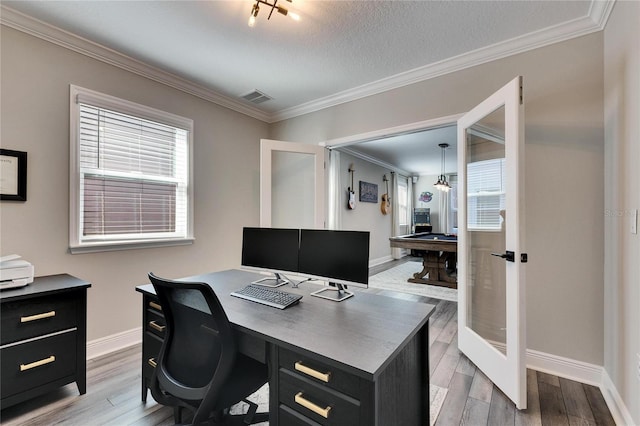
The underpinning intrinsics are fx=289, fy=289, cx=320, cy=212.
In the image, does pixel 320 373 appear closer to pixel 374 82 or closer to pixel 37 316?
pixel 37 316

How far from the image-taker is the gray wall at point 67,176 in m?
2.09

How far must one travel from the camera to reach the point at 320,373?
1021 millimetres

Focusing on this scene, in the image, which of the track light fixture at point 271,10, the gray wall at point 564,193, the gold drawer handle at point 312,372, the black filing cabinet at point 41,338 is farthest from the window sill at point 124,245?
the gray wall at point 564,193

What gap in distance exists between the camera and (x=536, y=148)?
2244mm

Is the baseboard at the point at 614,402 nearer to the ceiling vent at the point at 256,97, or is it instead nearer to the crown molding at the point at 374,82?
the crown molding at the point at 374,82

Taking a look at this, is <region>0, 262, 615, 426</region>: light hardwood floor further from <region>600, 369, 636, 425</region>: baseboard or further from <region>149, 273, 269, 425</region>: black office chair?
<region>149, 273, 269, 425</region>: black office chair

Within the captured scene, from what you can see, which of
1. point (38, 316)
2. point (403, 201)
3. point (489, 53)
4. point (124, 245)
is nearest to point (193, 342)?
point (38, 316)

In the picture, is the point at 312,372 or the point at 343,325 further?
the point at 343,325

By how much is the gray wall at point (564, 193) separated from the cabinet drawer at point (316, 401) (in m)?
2.02

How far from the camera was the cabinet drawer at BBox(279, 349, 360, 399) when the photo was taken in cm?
97

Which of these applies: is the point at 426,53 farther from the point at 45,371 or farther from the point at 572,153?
the point at 45,371

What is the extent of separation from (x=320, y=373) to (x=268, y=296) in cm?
66

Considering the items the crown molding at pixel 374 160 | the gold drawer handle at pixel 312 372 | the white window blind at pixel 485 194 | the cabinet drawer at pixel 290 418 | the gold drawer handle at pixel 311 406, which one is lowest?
the cabinet drawer at pixel 290 418

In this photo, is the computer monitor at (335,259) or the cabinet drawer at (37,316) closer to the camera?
the computer monitor at (335,259)
